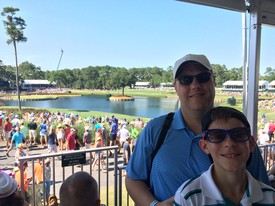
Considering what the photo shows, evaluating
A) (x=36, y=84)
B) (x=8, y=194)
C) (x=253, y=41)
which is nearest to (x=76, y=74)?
(x=36, y=84)

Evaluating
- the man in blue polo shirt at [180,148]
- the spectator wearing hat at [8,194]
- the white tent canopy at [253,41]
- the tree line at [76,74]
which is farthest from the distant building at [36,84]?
the man in blue polo shirt at [180,148]

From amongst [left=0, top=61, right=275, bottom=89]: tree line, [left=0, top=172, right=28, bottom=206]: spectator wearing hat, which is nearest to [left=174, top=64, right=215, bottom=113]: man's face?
[left=0, top=172, right=28, bottom=206]: spectator wearing hat

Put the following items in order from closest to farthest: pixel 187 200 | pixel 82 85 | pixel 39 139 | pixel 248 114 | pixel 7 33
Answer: pixel 187 200
pixel 248 114
pixel 39 139
pixel 7 33
pixel 82 85

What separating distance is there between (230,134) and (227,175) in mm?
129

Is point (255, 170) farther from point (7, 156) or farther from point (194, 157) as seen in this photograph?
point (7, 156)

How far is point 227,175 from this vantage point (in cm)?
88

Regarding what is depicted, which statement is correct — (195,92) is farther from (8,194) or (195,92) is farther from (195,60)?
(8,194)

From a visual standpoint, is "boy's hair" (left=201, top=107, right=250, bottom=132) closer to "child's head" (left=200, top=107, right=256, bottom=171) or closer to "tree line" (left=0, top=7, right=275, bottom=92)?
"child's head" (left=200, top=107, right=256, bottom=171)

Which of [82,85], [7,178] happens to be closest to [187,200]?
[7,178]

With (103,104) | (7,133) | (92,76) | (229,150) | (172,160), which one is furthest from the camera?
(103,104)

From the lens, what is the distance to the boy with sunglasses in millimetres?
858

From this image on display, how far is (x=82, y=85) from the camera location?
2984cm

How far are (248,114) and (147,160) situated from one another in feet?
8.21

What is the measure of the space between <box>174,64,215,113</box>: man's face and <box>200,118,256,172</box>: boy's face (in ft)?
0.60
